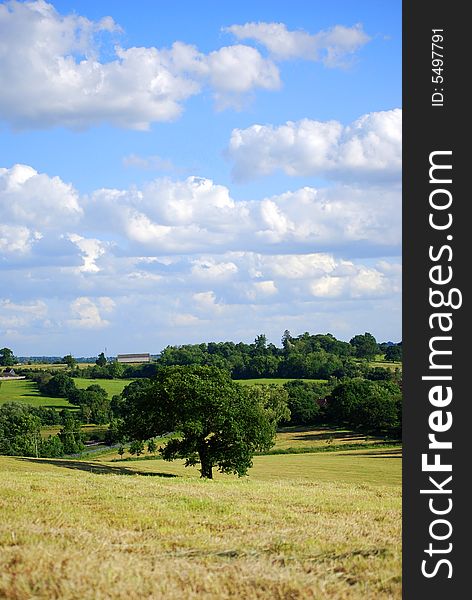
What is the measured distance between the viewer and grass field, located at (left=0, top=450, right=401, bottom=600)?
8148 mm

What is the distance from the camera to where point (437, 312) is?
8039 millimetres

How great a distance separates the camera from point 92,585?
8156 millimetres

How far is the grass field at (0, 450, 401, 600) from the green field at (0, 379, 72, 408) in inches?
4855

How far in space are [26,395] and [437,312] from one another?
148 metres

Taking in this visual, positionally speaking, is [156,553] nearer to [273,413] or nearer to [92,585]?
[92,585]

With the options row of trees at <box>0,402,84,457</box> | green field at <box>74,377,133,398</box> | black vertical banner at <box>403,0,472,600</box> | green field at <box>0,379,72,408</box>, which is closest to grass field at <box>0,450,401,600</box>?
black vertical banner at <box>403,0,472,600</box>

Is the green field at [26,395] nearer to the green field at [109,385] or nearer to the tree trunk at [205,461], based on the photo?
the green field at [109,385]

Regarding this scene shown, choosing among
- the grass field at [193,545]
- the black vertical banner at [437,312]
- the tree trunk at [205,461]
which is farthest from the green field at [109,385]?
the black vertical banner at [437,312]

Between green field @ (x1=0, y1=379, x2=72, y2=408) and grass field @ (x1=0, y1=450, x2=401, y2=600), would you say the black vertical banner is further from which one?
green field @ (x1=0, y1=379, x2=72, y2=408)

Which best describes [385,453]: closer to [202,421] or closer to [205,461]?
[205,461]

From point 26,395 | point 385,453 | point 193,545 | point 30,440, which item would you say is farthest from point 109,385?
point 193,545

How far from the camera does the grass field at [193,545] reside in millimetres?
8148

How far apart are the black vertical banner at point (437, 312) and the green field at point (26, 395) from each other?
133 m

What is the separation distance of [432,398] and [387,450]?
8341 centimetres
